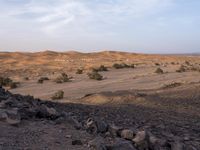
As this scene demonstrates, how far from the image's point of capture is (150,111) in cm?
1420

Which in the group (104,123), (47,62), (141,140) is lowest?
(47,62)

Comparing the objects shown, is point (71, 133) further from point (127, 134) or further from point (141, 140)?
point (141, 140)

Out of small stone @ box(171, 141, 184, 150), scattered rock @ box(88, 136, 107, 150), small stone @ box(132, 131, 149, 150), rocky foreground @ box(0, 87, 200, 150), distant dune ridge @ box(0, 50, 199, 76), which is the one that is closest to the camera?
scattered rock @ box(88, 136, 107, 150)

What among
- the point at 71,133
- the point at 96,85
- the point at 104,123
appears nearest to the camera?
the point at 71,133

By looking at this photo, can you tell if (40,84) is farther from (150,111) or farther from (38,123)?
(38,123)

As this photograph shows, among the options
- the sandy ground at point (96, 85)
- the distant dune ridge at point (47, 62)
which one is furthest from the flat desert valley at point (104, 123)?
the distant dune ridge at point (47, 62)

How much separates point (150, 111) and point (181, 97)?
13.5ft

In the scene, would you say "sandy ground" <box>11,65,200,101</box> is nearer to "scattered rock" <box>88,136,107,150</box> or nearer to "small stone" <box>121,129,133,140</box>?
"small stone" <box>121,129,133,140</box>

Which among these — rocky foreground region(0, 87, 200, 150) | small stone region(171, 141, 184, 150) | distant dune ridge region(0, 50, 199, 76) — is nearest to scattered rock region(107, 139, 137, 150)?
rocky foreground region(0, 87, 200, 150)

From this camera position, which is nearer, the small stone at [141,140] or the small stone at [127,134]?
the small stone at [141,140]

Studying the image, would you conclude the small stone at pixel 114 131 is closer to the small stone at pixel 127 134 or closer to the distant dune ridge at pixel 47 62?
the small stone at pixel 127 134

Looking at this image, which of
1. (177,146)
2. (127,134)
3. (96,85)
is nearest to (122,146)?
(127,134)

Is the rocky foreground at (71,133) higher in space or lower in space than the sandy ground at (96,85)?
higher

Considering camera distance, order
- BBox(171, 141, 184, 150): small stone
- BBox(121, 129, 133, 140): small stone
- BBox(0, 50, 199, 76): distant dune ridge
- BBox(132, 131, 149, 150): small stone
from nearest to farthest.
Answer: BBox(132, 131, 149, 150): small stone
BBox(121, 129, 133, 140): small stone
BBox(171, 141, 184, 150): small stone
BBox(0, 50, 199, 76): distant dune ridge
